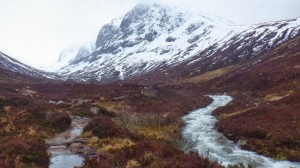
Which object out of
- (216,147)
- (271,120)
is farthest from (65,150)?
(271,120)

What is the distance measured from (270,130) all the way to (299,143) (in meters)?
4.43

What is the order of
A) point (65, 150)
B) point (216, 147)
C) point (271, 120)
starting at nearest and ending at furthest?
point (65, 150), point (216, 147), point (271, 120)

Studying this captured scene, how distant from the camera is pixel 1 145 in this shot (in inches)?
875

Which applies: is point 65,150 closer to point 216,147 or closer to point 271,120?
point 216,147

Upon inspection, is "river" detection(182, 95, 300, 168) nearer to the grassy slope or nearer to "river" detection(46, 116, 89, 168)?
the grassy slope

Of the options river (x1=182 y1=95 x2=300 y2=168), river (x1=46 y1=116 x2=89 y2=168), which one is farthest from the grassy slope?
river (x1=46 y1=116 x2=89 y2=168)

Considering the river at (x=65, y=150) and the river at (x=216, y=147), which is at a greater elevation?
the river at (x=65, y=150)

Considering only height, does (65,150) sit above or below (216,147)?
above

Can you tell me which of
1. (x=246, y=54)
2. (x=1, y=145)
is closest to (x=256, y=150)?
(x=1, y=145)

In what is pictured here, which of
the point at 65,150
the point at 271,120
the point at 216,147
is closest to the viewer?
Result: the point at 65,150

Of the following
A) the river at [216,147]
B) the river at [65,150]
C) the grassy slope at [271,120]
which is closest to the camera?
the river at [65,150]

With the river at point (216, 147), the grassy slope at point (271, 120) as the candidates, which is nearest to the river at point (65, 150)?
the river at point (216, 147)

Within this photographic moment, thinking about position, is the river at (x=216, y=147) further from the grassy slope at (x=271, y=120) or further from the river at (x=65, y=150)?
the river at (x=65, y=150)

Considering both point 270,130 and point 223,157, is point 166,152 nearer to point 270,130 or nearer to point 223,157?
point 223,157
